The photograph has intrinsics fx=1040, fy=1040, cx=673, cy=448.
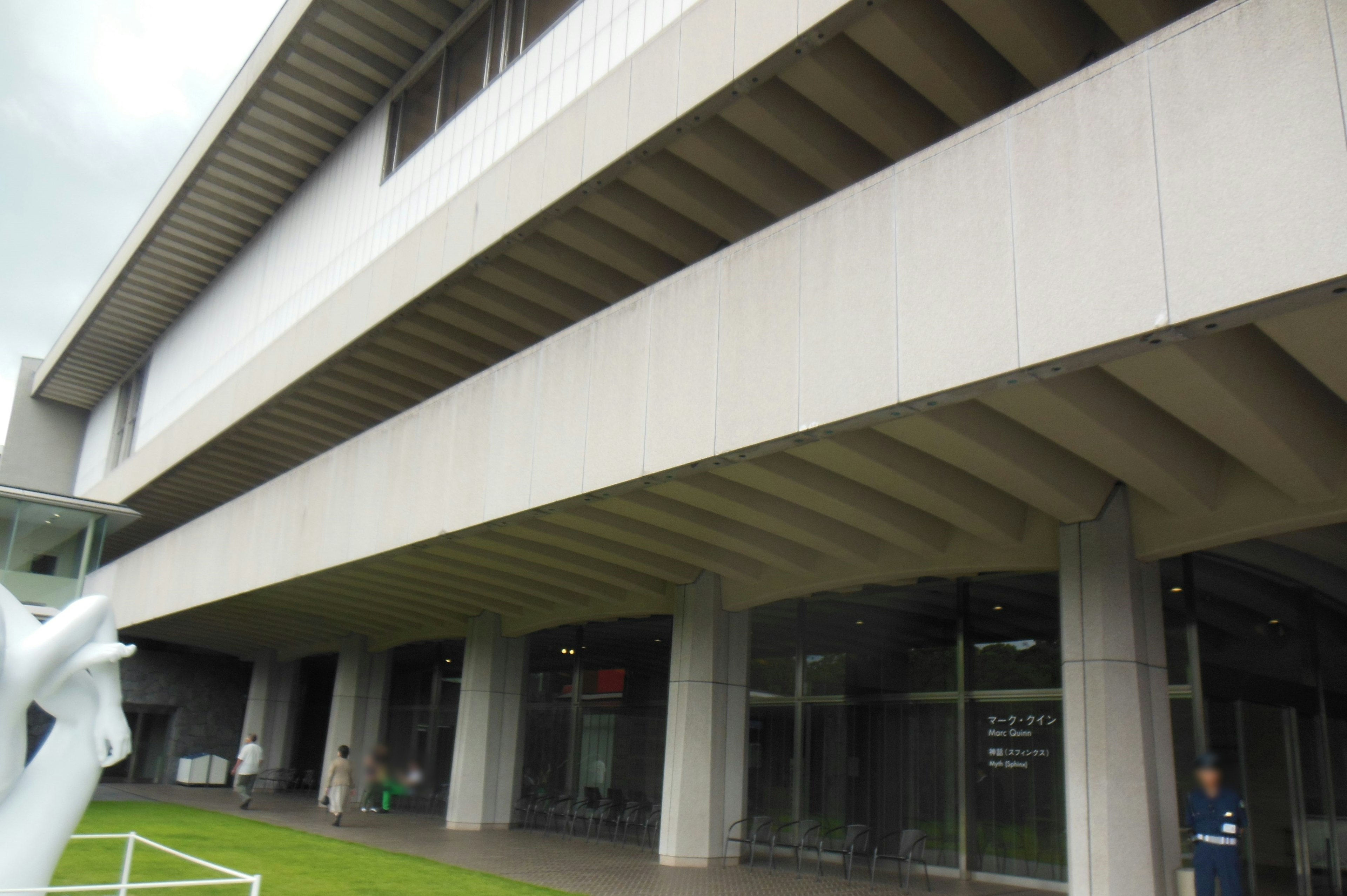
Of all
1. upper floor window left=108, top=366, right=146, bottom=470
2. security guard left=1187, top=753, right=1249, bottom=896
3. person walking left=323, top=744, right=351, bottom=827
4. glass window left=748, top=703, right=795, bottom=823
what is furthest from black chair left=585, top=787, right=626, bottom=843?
upper floor window left=108, top=366, right=146, bottom=470

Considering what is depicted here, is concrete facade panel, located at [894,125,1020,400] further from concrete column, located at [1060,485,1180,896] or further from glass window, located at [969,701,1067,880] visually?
glass window, located at [969,701,1067,880]

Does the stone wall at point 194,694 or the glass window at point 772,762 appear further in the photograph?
the stone wall at point 194,694

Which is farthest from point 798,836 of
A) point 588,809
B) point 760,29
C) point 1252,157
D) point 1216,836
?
point 1252,157

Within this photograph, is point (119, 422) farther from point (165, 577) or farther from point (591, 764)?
point (591, 764)

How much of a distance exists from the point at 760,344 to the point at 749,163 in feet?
13.1

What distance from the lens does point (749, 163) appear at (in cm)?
1251

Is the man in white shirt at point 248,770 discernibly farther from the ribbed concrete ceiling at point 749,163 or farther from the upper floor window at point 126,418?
the upper floor window at point 126,418

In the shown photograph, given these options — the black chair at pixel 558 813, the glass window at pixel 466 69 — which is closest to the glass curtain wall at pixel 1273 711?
the black chair at pixel 558 813

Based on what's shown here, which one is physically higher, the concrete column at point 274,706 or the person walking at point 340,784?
the concrete column at point 274,706

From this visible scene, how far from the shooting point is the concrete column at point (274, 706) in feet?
98.3

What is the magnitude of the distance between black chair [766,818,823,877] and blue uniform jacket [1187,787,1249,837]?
19.9 feet

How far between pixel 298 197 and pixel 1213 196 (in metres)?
22.0

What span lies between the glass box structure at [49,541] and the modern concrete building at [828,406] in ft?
7.57

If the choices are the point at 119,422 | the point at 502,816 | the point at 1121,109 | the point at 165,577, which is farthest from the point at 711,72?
the point at 119,422
